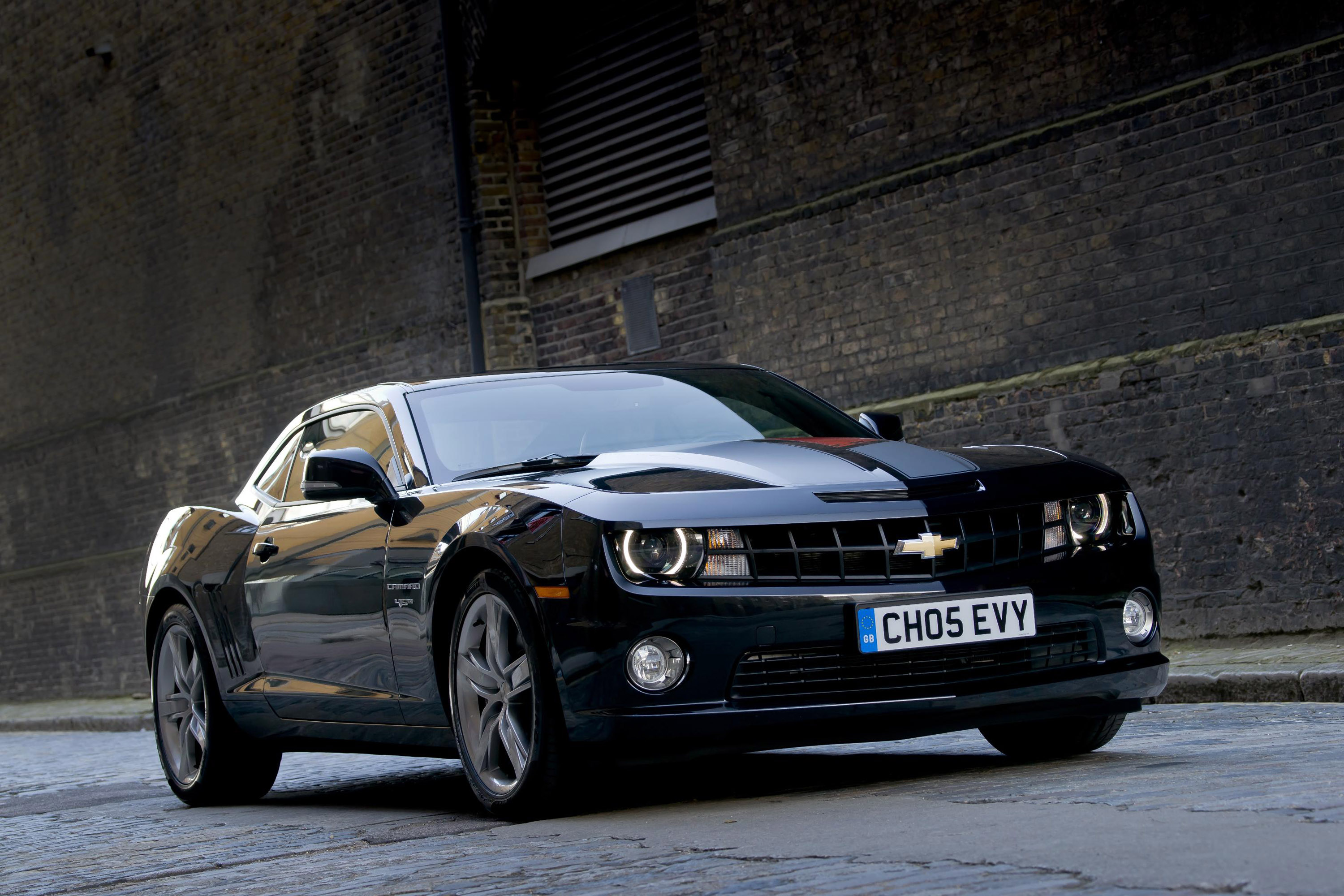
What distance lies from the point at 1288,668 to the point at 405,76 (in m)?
11.1

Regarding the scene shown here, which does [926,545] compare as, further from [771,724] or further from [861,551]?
[771,724]

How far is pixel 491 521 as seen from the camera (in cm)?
546

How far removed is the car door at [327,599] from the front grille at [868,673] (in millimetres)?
1477

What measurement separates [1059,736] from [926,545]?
119 centimetres

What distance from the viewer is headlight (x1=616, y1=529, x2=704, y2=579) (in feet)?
16.6

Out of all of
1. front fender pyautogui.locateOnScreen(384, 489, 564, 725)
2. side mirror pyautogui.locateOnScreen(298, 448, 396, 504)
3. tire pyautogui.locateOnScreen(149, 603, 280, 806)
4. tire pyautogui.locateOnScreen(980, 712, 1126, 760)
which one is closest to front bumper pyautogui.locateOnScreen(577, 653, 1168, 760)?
front fender pyautogui.locateOnScreen(384, 489, 564, 725)

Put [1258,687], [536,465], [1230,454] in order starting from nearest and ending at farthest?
[536,465]
[1258,687]
[1230,454]

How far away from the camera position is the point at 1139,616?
566cm

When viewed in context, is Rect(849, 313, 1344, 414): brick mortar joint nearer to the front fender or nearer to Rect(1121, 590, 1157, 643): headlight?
Rect(1121, 590, 1157, 643): headlight

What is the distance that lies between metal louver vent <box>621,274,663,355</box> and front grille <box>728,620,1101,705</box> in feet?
32.9

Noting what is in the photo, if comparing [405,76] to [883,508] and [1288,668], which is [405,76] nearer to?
[1288,668]

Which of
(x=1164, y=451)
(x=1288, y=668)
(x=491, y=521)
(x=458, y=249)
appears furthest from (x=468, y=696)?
(x=458, y=249)

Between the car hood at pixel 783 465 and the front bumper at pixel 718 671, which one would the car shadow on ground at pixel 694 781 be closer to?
the front bumper at pixel 718 671

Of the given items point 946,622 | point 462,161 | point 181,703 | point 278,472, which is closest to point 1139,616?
point 946,622
